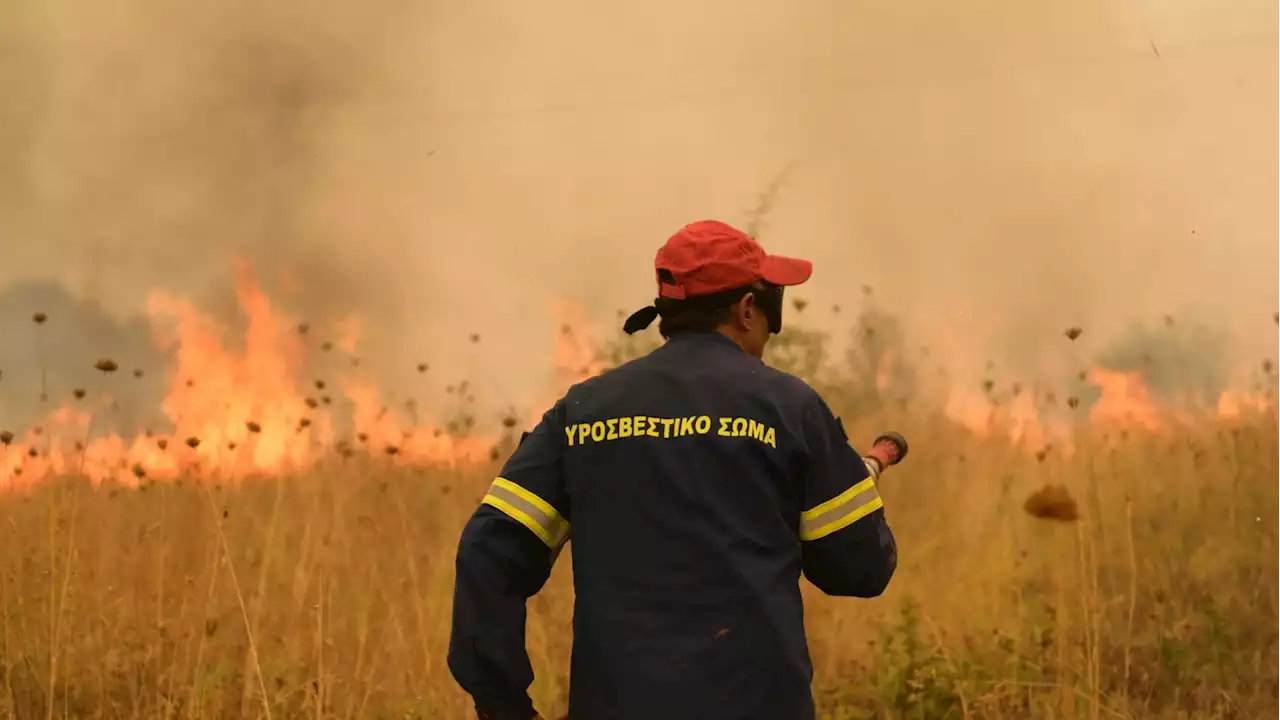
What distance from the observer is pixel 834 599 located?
8.41 ft

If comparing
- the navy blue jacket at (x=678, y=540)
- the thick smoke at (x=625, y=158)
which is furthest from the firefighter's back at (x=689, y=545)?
the thick smoke at (x=625, y=158)

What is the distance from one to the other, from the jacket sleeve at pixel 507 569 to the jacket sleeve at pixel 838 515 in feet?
1.16

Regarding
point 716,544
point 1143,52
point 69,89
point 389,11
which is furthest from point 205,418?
point 1143,52

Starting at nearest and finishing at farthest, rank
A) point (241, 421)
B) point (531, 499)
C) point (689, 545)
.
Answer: point (689, 545) → point (531, 499) → point (241, 421)

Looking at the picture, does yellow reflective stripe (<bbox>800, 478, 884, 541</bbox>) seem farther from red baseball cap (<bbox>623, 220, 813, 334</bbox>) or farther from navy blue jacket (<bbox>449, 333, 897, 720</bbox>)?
red baseball cap (<bbox>623, 220, 813, 334</bbox>)

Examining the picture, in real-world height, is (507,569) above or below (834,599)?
above

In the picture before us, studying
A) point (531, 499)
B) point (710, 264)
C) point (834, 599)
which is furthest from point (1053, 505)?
point (531, 499)

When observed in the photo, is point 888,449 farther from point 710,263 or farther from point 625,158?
point 625,158

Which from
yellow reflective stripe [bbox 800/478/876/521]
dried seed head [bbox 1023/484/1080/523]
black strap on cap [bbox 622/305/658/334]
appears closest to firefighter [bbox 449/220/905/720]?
yellow reflective stripe [bbox 800/478/876/521]

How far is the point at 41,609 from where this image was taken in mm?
2588

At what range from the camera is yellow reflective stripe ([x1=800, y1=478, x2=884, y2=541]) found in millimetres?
1335

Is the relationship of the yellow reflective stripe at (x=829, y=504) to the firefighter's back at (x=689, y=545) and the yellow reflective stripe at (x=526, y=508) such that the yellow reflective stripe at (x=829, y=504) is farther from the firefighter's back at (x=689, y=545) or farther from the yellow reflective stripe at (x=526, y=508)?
the yellow reflective stripe at (x=526, y=508)

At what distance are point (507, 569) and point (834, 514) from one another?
459 millimetres

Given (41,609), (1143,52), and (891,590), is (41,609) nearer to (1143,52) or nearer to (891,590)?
(891,590)
